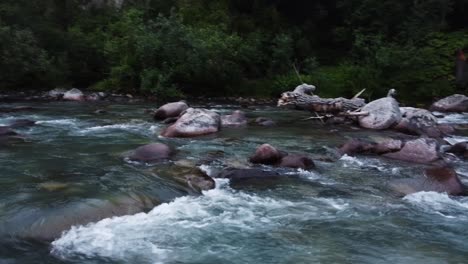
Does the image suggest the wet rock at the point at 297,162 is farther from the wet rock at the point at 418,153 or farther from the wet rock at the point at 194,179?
the wet rock at the point at 418,153

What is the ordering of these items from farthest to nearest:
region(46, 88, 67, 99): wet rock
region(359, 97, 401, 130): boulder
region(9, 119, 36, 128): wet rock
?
region(46, 88, 67, 99): wet rock
region(359, 97, 401, 130): boulder
region(9, 119, 36, 128): wet rock

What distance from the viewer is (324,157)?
454 inches

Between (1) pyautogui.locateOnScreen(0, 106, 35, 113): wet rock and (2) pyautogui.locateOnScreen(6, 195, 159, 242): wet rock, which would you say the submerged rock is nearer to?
(2) pyautogui.locateOnScreen(6, 195, 159, 242): wet rock

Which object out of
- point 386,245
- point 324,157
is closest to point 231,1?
point 324,157

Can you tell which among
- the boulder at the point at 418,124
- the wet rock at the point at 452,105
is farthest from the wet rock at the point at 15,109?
the wet rock at the point at 452,105

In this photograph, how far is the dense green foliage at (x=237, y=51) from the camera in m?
22.7

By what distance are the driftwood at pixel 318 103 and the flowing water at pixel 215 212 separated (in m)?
6.06

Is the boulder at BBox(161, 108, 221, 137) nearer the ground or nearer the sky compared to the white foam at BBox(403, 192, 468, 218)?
nearer the ground

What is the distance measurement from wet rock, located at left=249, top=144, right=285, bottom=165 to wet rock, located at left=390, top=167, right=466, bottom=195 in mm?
2348

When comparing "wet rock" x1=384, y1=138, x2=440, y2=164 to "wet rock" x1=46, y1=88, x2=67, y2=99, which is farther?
"wet rock" x1=46, y1=88, x2=67, y2=99

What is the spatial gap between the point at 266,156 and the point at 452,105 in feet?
41.8

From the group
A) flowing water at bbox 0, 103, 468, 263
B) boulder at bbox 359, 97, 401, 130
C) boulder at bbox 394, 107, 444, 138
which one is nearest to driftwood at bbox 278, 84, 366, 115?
boulder at bbox 359, 97, 401, 130

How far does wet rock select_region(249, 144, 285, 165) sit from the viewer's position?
10.6 metres

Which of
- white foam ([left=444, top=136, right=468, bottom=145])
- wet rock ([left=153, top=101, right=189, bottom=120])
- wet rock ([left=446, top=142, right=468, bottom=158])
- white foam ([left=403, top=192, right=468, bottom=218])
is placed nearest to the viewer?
white foam ([left=403, top=192, right=468, bottom=218])
